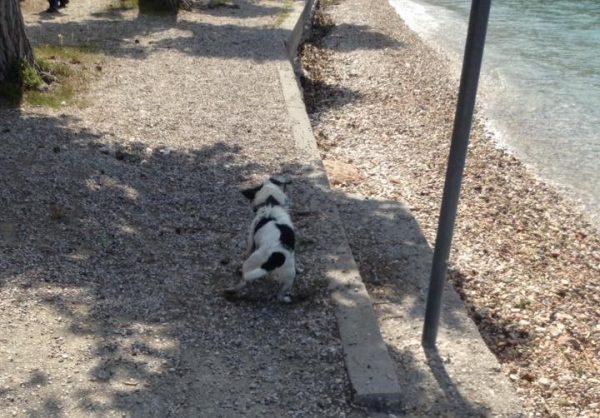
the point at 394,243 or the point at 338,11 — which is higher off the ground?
the point at 394,243

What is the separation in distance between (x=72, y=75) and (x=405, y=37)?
11138 millimetres

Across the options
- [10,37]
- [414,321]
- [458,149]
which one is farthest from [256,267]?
[10,37]

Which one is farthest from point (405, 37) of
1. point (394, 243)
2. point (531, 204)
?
point (394, 243)

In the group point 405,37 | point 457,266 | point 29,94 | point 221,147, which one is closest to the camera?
point 457,266

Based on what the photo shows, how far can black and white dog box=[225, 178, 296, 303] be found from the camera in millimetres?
4856

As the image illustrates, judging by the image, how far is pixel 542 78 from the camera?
16125 mm

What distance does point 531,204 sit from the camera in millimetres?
9555

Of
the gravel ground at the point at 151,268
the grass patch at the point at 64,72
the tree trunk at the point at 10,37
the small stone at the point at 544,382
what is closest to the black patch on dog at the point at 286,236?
the gravel ground at the point at 151,268

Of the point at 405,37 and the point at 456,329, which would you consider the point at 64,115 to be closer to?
the point at 456,329

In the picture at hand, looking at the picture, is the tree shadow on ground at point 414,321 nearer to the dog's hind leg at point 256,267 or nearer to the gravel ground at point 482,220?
the gravel ground at point 482,220

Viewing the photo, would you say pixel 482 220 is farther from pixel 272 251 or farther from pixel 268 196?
pixel 272 251

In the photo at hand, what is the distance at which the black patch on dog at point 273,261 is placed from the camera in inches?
191

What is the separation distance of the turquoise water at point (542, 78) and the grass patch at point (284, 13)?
400 cm

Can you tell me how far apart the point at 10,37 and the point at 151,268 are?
4.41m
